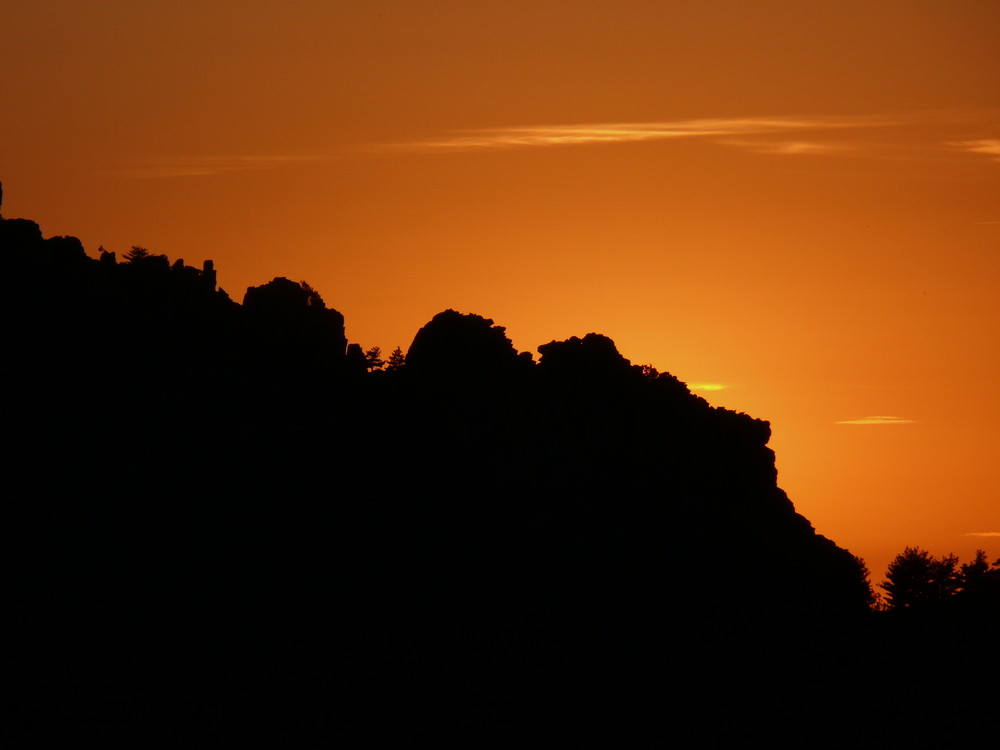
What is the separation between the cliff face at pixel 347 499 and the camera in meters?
110

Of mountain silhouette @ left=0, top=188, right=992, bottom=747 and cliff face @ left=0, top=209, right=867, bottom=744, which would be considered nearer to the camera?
mountain silhouette @ left=0, top=188, right=992, bottom=747

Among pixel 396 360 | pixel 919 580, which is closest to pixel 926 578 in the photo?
pixel 919 580

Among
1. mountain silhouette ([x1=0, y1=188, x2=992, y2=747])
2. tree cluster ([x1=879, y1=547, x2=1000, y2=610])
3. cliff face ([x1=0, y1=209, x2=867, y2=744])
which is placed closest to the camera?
mountain silhouette ([x1=0, y1=188, x2=992, y2=747])

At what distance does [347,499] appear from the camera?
12531 centimetres

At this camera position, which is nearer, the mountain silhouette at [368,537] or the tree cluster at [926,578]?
the mountain silhouette at [368,537]

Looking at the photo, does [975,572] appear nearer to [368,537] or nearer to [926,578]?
[926,578]

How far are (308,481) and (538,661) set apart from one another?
25718 millimetres

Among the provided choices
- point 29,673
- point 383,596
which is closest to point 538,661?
point 383,596

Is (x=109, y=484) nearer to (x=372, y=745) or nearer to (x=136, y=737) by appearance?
(x=136, y=737)

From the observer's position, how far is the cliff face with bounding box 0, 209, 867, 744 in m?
110

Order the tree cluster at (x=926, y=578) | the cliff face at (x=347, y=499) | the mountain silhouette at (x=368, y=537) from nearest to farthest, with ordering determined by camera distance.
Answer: the mountain silhouette at (x=368, y=537) < the cliff face at (x=347, y=499) < the tree cluster at (x=926, y=578)

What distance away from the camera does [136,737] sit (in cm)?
10631

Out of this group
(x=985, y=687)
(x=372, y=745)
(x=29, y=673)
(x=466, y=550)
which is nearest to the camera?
(x=29, y=673)

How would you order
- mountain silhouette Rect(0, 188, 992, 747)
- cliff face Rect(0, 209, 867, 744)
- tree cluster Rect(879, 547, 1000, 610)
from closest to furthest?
mountain silhouette Rect(0, 188, 992, 747), cliff face Rect(0, 209, 867, 744), tree cluster Rect(879, 547, 1000, 610)
